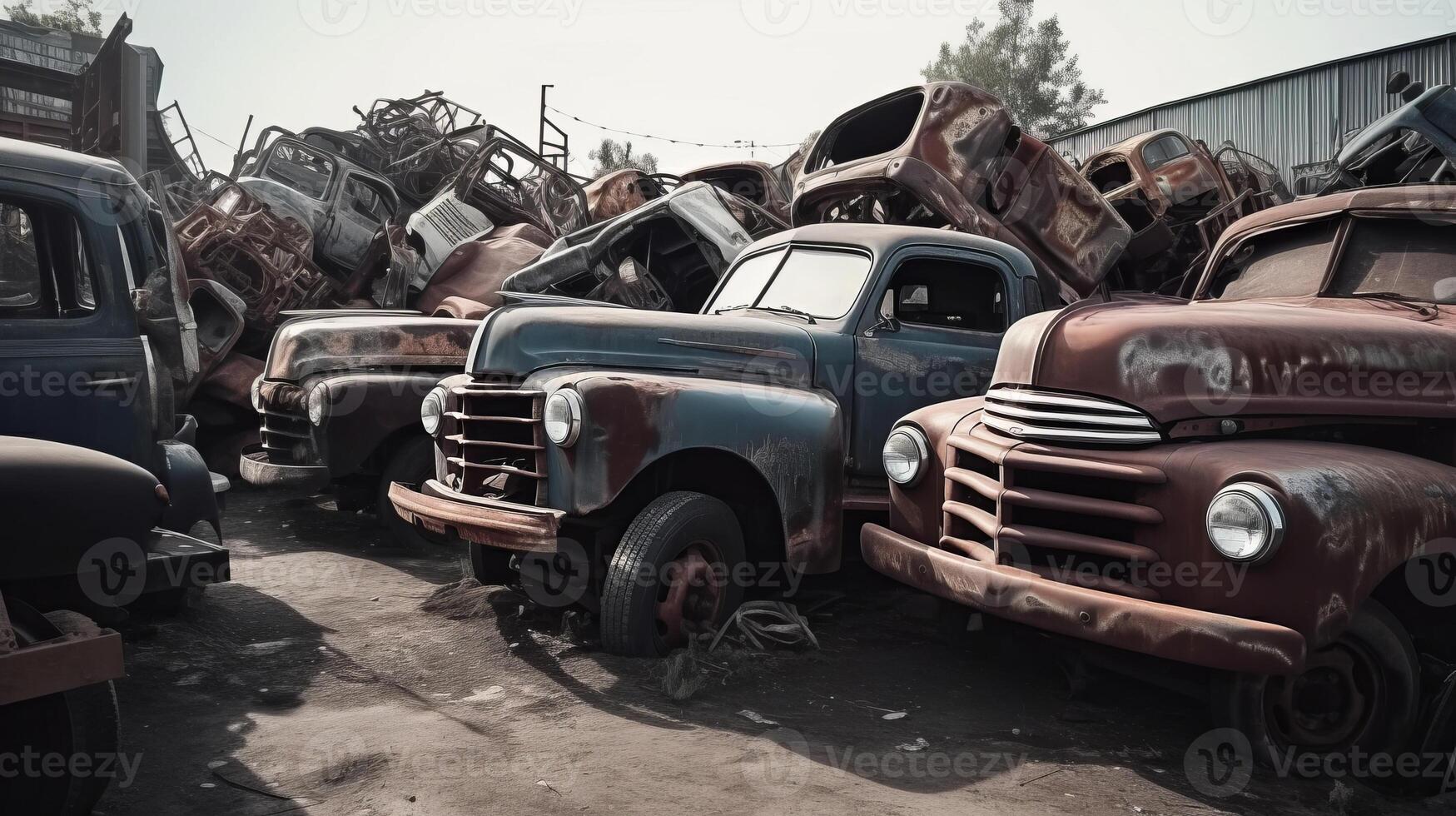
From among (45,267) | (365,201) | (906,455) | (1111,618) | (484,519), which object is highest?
(365,201)

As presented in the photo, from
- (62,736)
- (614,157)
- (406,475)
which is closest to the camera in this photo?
(62,736)

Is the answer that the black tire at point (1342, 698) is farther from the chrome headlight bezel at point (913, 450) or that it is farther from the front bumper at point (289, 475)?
the front bumper at point (289, 475)

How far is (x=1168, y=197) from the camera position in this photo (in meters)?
9.95

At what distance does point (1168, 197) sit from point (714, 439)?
24.5 ft

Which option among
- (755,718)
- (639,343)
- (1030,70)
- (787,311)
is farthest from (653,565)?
(1030,70)

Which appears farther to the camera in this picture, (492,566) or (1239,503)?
(492,566)

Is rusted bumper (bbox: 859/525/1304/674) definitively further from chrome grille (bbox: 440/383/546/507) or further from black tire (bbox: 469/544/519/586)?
black tire (bbox: 469/544/519/586)

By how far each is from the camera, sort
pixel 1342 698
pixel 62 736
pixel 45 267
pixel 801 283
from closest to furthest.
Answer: pixel 62 736 < pixel 1342 698 < pixel 45 267 < pixel 801 283

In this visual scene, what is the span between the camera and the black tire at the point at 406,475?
20.6ft

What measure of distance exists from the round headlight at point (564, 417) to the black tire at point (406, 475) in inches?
97.2

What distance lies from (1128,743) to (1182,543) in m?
0.87

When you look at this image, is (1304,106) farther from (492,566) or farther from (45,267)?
(45,267)

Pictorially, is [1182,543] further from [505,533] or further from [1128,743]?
[505,533]

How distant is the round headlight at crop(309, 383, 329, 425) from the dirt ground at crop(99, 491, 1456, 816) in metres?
1.22
